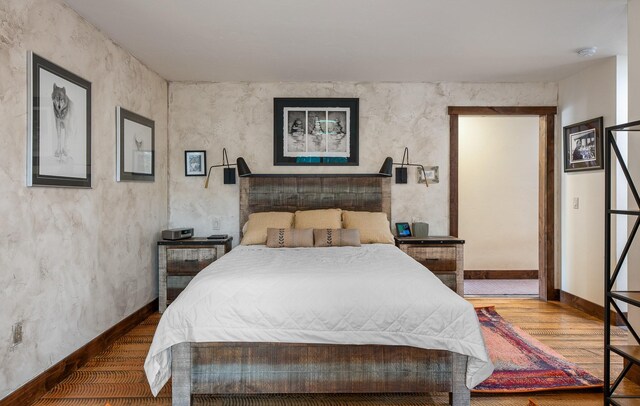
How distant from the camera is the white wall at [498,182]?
6.43 meters

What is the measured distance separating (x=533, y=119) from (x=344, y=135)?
10.5ft

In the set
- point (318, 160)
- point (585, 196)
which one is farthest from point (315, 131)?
point (585, 196)

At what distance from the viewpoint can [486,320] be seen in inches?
167

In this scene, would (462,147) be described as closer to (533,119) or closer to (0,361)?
(533,119)

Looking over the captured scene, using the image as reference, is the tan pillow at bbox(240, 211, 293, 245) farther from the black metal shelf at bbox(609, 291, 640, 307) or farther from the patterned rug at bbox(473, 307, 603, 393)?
the black metal shelf at bbox(609, 291, 640, 307)

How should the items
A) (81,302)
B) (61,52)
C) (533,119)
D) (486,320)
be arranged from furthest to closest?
(533,119) → (486,320) → (81,302) → (61,52)

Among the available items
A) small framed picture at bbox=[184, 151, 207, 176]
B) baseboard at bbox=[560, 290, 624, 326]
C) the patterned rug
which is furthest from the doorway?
small framed picture at bbox=[184, 151, 207, 176]

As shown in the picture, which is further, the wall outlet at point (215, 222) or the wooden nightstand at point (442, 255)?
the wall outlet at point (215, 222)

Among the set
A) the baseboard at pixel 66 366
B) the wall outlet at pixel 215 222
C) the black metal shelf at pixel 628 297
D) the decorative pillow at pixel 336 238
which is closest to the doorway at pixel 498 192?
the decorative pillow at pixel 336 238

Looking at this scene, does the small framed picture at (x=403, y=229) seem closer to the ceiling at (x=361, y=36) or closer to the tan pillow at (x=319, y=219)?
the tan pillow at (x=319, y=219)

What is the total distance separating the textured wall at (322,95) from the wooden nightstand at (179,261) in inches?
21.6

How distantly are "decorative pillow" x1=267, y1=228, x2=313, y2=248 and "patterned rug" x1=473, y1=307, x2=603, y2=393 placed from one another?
1.79 metres

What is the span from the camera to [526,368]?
3.06 meters

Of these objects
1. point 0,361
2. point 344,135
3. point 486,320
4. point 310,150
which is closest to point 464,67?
point 344,135
